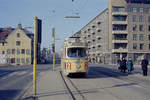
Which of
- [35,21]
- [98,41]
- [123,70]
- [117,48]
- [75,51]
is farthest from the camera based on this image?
[98,41]

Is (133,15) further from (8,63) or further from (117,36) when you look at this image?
(8,63)

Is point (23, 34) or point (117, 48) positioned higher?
point (23, 34)

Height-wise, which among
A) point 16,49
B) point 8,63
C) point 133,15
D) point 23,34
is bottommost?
point 8,63

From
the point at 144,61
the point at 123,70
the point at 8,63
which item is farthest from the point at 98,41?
the point at 144,61

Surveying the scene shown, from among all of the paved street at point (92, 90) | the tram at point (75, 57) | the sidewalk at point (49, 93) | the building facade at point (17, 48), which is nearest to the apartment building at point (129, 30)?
the building facade at point (17, 48)

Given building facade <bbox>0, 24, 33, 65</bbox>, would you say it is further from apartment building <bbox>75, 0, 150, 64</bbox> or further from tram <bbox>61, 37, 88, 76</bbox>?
tram <bbox>61, 37, 88, 76</bbox>

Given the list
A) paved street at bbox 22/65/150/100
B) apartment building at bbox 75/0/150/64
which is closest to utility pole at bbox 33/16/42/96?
paved street at bbox 22/65/150/100

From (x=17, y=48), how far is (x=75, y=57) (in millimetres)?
56622

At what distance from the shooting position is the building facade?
72688 millimetres

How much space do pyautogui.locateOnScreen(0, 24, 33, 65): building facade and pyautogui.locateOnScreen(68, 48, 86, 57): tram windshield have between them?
181 ft

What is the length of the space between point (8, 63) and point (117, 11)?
38.0 m

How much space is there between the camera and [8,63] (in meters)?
71.9

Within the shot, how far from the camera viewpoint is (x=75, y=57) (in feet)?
64.6

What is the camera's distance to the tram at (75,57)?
63.9 ft
